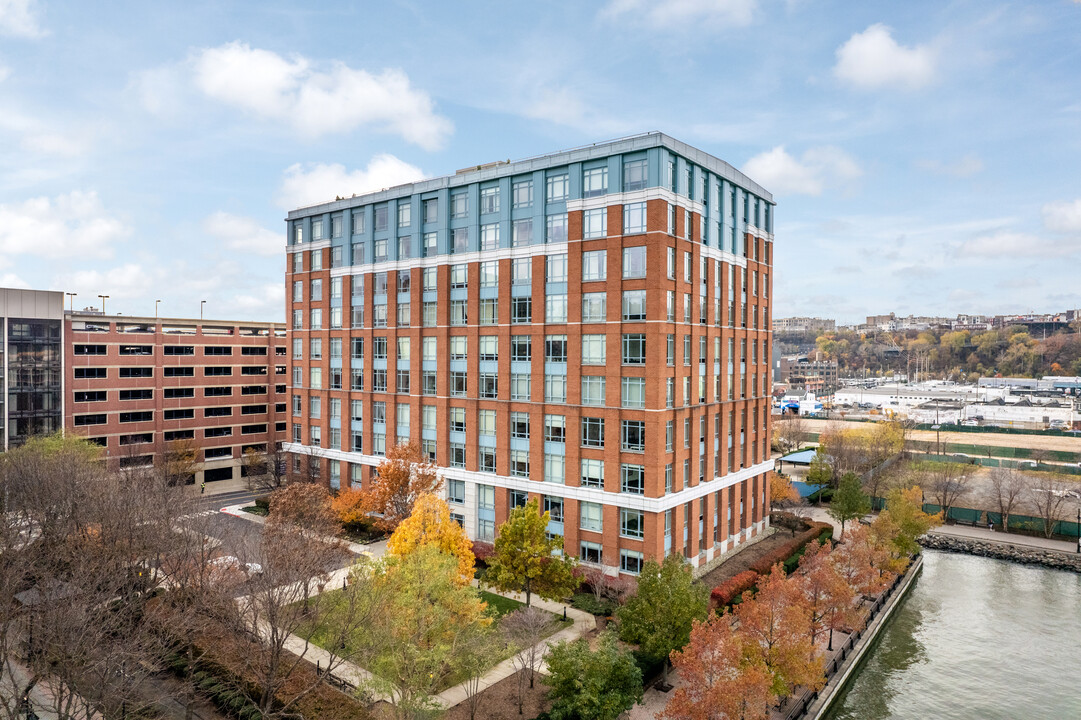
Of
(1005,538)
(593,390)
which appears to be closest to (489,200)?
→ (593,390)

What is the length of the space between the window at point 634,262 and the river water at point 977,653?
25.0 metres

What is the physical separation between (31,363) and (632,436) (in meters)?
56.2

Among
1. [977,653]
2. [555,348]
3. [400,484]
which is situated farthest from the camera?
[400,484]

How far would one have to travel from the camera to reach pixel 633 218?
39.4 meters

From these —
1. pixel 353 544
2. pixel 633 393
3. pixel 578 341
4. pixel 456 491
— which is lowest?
pixel 353 544

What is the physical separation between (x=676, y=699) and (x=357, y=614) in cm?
1234

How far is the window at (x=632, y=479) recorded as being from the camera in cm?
3888

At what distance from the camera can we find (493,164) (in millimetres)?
47250

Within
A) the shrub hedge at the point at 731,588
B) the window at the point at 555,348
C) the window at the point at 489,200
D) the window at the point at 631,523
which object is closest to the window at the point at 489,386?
the window at the point at 555,348

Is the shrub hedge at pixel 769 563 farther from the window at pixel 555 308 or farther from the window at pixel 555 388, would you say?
the window at pixel 555 308

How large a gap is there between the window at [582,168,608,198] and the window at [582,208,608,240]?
1.17 metres

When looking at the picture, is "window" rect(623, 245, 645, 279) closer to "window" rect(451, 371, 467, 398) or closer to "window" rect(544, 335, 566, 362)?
"window" rect(544, 335, 566, 362)

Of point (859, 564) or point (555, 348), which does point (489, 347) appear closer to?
point (555, 348)

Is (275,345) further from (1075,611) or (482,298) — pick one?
(1075,611)
